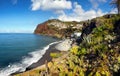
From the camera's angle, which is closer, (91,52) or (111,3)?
(91,52)

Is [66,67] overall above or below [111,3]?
below

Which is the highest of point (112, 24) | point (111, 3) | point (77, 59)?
point (111, 3)

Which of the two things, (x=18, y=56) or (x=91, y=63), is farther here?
(x=18, y=56)

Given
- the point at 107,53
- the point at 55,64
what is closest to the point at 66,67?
the point at 55,64

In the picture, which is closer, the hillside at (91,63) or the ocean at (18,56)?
the hillside at (91,63)

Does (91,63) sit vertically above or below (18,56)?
→ above

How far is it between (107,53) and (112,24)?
16.2 metres

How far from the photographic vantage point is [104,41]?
102 feet

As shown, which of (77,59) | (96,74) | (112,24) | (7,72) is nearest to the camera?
(96,74)

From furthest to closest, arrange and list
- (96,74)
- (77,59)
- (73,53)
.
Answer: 1. (73,53)
2. (77,59)
3. (96,74)

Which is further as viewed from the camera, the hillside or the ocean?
the ocean

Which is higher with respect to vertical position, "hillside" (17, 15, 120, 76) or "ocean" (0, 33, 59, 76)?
"hillside" (17, 15, 120, 76)

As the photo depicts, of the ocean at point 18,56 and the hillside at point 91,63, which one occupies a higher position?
the hillside at point 91,63

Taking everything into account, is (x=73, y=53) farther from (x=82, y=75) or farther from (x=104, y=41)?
(x=82, y=75)
